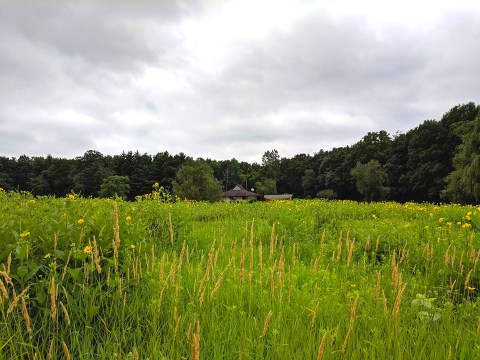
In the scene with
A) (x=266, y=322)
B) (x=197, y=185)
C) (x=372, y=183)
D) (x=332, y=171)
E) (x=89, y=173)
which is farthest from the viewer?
(x=332, y=171)

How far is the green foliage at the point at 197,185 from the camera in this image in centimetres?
3456

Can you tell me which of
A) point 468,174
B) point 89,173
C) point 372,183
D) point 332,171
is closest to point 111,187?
point 89,173

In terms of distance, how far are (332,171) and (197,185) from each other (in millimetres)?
40712

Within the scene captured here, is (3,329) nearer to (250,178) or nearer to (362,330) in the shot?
(362,330)

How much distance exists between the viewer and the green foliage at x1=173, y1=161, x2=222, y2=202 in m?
34.6

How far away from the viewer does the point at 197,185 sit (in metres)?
35.2

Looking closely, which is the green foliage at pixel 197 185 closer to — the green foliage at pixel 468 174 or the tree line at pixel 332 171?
the tree line at pixel 332 171

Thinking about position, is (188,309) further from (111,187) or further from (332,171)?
(332,171)

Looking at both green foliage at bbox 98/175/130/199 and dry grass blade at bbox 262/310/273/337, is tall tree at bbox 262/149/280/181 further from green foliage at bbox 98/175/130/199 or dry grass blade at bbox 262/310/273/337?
dry grass blade at bbox 262/310/273/337

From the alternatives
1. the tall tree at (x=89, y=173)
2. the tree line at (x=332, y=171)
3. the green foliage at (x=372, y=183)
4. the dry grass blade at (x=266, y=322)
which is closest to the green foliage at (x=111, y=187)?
the tree line at (x=332, y=171)

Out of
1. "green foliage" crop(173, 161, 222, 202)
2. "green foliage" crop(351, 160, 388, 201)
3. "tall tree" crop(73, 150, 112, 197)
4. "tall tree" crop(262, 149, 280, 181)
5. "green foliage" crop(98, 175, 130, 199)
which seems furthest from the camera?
"tall tree" crop(262, 149, 280, 181)

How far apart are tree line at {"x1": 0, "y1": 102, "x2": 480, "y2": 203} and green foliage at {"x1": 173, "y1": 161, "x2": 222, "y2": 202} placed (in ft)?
0.34

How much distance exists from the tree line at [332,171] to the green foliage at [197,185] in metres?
0.10

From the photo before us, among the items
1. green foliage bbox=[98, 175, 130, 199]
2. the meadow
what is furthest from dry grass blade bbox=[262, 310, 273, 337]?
green foliage bbox=[98, 175, 130, 199]
